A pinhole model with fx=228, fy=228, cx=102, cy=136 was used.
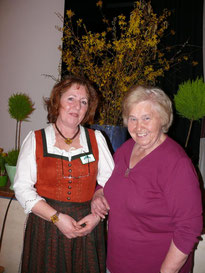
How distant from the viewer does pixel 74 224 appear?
1.12 metres

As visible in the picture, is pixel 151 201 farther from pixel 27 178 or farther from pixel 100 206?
pixel 27 178

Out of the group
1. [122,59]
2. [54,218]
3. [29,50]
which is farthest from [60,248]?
[29,50]

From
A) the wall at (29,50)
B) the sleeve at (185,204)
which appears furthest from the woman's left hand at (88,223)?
the wall at (29,50)

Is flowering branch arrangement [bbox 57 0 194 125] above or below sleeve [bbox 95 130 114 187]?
above

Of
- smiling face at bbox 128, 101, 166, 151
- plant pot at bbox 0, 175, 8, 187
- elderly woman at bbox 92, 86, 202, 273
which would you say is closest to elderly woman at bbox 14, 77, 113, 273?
elderly woman at bbox 92, 86, 202, 273

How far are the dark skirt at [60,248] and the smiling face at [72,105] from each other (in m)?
0.43

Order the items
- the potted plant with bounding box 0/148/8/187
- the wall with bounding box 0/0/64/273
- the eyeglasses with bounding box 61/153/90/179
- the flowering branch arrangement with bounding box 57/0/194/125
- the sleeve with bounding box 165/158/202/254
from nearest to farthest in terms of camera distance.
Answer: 1. the sleeve with bounding box 165/158/202/254
2. the eyeglasses with bounding box 61/153/90/179
3. the flowering branch arrangement with bounding box 57/0/194/125
4. the potted plant with bounding box 0/148/8/187
5. the wall with bounding box 0/0/64/273

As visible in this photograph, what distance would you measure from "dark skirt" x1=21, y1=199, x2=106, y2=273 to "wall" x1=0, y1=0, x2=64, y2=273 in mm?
→ 1838

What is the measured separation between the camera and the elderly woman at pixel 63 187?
113cm

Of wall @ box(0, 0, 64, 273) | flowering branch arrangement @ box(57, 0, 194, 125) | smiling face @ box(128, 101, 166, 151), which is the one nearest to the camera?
smiling face @ box(128, 101, 166, 151)

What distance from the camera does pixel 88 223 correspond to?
1.17 metres

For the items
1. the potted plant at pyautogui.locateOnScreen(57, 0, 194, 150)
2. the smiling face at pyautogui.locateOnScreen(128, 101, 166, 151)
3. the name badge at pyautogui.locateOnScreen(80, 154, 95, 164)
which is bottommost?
the name badge at pyautogui.locateOnScreen(80, 154, 95, 164)

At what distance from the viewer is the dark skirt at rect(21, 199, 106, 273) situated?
1.18 metres

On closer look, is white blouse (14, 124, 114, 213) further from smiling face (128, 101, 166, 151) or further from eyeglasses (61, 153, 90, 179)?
smiling face (128, 101, 166, 151)
